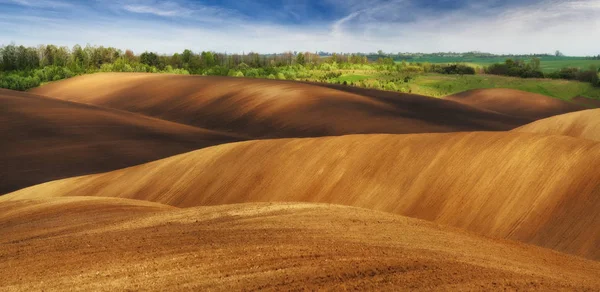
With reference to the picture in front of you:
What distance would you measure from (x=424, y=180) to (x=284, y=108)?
1560 inches

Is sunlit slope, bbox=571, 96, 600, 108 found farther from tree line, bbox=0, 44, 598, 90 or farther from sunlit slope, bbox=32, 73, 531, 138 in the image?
sunlit slope, bbox=32, 73, 531, 138

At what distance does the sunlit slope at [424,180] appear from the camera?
15289 millimetres

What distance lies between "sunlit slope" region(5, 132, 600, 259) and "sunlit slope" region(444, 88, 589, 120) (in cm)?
6676

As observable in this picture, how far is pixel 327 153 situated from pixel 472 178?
6381mm

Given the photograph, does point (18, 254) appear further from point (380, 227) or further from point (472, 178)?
point (472, 178)

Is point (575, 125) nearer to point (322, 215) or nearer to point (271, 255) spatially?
point (322, 215)

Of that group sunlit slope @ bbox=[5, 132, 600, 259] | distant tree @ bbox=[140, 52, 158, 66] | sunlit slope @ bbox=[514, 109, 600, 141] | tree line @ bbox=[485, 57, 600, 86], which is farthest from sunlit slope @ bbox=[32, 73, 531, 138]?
distant tree @ bbox=[140, 52, 158, 66]

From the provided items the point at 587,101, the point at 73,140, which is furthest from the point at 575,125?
the point at 587,101

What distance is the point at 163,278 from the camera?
8.93 m

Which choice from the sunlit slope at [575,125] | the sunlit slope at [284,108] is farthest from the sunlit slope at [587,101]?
the sunlit slope at [575,125]

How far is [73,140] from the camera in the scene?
133ft

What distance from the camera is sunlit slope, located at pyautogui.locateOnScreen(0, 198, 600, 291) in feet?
28.9

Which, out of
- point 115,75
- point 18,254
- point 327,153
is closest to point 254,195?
point 327,153

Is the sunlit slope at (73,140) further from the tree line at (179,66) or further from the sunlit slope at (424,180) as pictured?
the tree line at (179,66)
